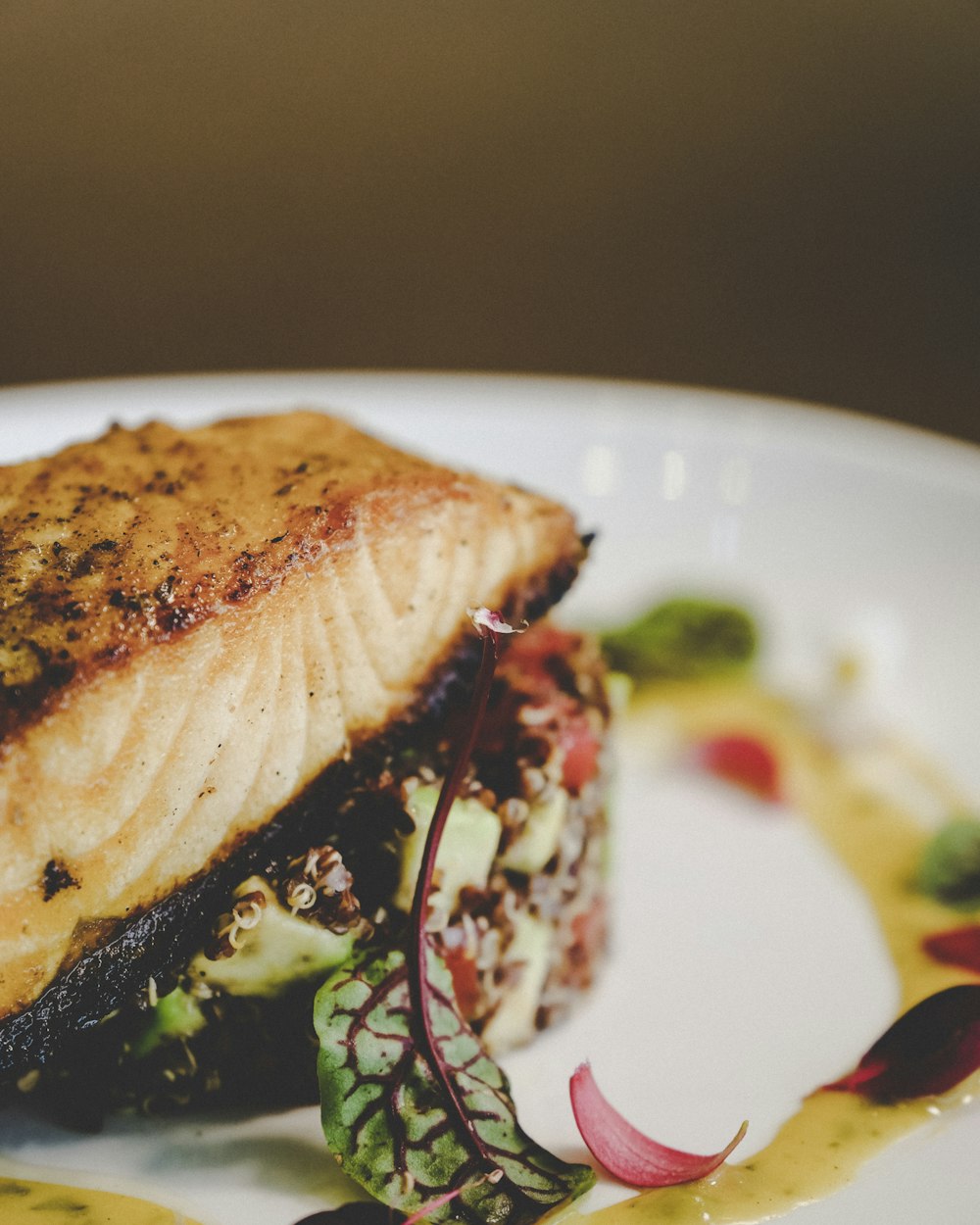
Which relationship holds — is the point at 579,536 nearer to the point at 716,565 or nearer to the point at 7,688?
the point at 7,688

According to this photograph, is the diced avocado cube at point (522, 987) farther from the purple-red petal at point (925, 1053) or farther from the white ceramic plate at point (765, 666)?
the purple-red petal at point (925, 1053)

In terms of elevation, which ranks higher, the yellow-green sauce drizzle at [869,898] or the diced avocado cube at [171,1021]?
the diced avocado cube at [171,1021]

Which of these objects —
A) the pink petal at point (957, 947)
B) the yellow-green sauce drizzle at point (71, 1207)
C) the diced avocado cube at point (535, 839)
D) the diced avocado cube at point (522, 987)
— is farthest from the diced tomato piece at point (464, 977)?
the pink petal at point (957, 947)

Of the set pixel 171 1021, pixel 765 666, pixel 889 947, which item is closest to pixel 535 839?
pixel 171 1021

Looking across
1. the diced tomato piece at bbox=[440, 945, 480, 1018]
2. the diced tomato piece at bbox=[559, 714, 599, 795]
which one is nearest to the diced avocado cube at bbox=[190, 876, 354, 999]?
the diced tomato piece at bbox=[440, 945, 480, 1018]

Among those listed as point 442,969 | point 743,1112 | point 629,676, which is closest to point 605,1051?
point 743,1112

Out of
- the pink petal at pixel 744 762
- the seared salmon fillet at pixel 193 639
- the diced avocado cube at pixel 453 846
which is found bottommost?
the pink petal at pixel 744 762
